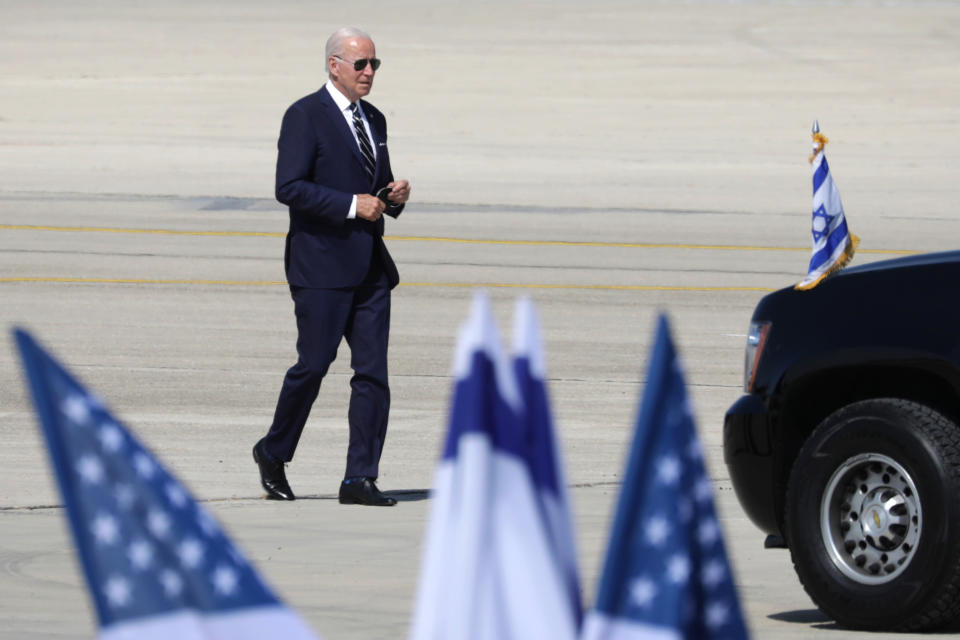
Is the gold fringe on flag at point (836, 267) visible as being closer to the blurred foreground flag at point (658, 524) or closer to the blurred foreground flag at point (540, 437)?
the blurred foreground flag at point (540, 437)

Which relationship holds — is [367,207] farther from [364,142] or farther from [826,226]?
[826,226]

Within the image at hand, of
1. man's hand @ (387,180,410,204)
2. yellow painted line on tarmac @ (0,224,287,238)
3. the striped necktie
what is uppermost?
the striped necktie

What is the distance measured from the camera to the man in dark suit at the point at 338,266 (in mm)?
8828

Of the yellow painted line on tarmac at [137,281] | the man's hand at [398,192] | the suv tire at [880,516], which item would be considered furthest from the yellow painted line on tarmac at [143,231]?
the suv tire at [880,516]

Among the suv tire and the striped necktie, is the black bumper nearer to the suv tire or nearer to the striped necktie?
the suv tire

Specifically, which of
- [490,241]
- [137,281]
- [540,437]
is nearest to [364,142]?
[540,437]

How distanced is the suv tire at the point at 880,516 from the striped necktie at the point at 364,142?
2973mm

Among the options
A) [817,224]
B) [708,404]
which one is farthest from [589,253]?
[817,224]

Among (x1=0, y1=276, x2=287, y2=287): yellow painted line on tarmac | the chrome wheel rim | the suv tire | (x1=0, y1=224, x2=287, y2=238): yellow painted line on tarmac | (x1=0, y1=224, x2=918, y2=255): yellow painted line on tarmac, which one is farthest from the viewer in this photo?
(x1=0, y1=224, x2=287, y2=238): yellow painted line on tarmac

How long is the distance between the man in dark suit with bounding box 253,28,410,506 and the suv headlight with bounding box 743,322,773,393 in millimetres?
2261

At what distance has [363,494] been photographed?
8.80 metres

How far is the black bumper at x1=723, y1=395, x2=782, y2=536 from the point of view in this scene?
267 inches

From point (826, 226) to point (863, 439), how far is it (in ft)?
3.96

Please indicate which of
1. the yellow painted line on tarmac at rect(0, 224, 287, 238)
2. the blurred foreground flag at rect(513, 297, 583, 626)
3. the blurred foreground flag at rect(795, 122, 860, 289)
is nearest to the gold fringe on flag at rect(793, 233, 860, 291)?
the blurred foreground flag at rect(795, 122, 860, 289)
